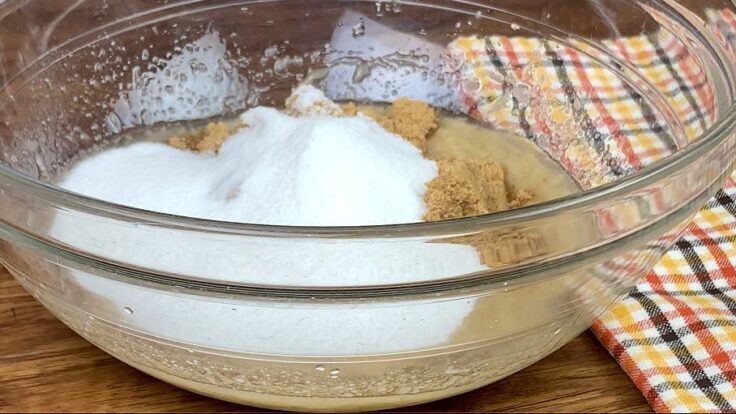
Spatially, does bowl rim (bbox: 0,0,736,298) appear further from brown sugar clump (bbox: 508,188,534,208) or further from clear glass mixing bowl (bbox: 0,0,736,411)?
brown sugar clump (bbox: 508,188,534,208)

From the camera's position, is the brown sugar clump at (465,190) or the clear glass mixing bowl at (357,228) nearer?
the clear glass mixing bowl at (357,228)

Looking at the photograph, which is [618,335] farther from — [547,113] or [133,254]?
[133,254]

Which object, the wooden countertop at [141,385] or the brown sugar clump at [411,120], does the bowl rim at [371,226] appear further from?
the brown sugar clump at [411,120]

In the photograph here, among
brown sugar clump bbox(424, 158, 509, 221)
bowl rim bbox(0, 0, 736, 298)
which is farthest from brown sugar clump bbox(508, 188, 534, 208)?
bowl rim bbox(0, 0, 736, 298)

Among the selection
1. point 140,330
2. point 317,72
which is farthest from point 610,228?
point 317,72

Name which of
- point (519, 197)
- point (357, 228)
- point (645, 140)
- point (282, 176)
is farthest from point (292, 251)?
point (645, 140)

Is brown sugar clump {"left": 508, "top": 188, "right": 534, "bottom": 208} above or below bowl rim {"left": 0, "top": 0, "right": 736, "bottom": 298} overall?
above

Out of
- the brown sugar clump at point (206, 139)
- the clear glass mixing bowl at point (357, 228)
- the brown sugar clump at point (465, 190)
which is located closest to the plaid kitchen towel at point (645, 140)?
the clear glass mixing bowl at point (357, 228)
